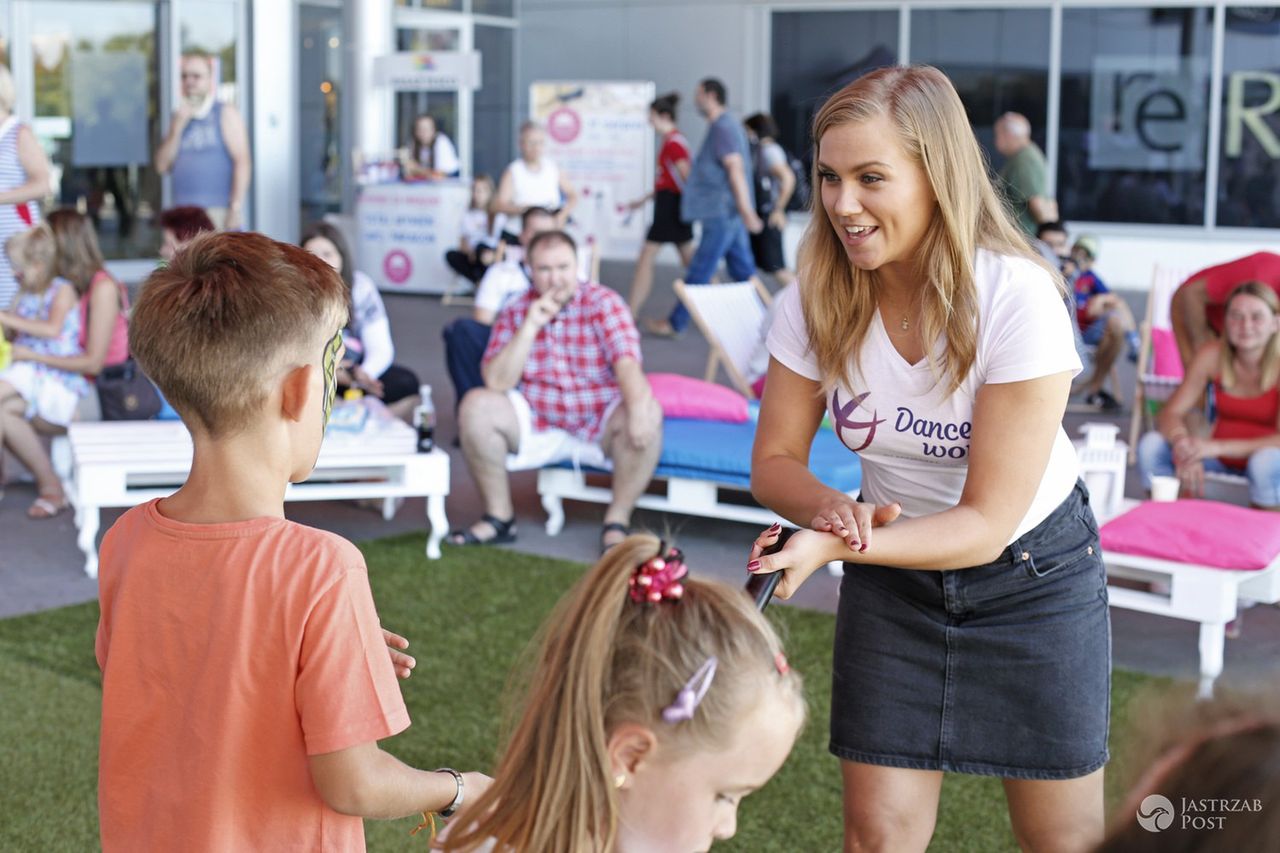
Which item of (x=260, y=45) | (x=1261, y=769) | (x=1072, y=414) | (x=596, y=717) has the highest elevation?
(x=260, y=45)

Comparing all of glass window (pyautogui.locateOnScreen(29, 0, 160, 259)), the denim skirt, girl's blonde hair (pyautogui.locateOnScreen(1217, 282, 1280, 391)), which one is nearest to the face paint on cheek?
the denim skirt

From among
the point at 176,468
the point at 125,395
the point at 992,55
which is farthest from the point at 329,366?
the point at 992,55

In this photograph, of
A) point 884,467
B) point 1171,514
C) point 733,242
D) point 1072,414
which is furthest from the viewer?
point 733,242

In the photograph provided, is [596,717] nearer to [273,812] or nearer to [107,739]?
[273,812]

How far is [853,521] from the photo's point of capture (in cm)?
210

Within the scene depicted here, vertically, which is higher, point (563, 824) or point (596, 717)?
point (596, 717)

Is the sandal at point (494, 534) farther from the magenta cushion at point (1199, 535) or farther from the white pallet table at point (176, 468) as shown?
the magenta cushion at point (1199, 535)

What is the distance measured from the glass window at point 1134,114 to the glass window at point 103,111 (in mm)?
9584

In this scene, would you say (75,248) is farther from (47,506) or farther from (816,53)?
(816,53)

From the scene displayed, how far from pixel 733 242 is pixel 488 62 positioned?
8541 mm

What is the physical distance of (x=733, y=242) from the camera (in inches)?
465

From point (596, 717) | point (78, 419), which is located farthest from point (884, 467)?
point (78, 419)

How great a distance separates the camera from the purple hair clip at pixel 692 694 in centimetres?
154

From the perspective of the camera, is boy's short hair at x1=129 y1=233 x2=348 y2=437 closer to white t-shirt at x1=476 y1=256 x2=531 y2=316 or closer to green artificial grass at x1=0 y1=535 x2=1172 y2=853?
green artificial grass at x1=0 y1=535 x2=1172 y2=853
